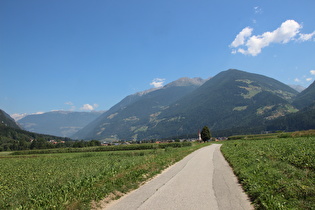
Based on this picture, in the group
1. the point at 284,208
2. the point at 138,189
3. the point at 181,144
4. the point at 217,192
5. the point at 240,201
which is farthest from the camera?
the point at 181,144

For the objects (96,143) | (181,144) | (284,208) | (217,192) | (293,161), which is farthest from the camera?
(96,143)

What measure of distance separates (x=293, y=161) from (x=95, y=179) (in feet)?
50.1

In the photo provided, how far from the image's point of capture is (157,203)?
1015 centimetres

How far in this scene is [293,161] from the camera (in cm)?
1742

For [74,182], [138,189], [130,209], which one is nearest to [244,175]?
[138,189]

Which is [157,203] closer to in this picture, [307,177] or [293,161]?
[307,177]

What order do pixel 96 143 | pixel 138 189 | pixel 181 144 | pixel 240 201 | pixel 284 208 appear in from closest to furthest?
pixel 284 208 < pixel 240 201 < pixel 138 189 < pixel 181 144 < pixel 96 143

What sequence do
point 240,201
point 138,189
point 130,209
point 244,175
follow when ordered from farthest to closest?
point 244,175 → point 138,189 → point 240,201 → point 130,209

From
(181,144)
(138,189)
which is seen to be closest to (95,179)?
(138,189)

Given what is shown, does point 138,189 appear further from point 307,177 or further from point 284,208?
point 307,177

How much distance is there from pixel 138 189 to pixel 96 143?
155035 millimetres

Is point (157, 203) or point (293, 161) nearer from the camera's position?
point (157, 203)

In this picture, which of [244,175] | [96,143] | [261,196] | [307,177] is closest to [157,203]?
[261,196]

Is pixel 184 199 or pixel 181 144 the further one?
pixel 181 144
